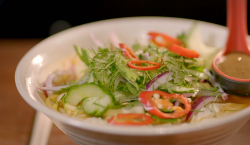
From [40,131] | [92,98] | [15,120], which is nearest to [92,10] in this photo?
[15,120]

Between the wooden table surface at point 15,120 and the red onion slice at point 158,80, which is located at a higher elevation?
the red onion slice at point 158,80

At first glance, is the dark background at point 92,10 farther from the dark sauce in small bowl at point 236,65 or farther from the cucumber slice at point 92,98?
the cucumber slice at point 92,98

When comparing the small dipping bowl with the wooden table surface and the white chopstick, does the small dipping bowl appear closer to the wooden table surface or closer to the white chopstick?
the wooden table surface

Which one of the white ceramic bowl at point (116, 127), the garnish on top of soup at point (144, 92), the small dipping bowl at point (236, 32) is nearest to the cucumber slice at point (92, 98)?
the garnish on top of soup at point (144, 92)

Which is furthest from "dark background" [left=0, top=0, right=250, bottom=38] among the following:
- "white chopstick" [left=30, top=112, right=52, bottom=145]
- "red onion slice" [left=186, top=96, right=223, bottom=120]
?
"red onion slice" [left=186, top=96, right=223, bottom=120]

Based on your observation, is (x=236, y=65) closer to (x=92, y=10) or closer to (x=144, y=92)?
(x=144, y=92)

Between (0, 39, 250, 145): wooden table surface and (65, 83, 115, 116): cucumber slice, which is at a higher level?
(65, 83, 115, 116): cucumber slice
